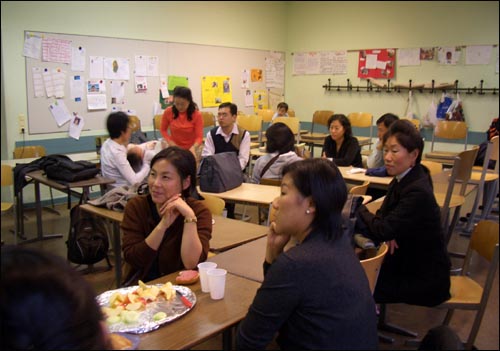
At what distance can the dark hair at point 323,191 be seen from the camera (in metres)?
1.47

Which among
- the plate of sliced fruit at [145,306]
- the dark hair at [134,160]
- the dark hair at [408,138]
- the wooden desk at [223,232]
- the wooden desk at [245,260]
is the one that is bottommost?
the wooden desk at [223,232]

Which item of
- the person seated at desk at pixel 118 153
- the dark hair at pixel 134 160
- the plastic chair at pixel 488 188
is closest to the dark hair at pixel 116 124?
the person seated at desk at pixel 118 153

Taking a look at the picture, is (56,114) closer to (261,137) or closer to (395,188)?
(261,137)

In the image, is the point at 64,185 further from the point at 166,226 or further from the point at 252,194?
the point at 166,226

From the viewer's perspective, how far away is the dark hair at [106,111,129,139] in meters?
3.87

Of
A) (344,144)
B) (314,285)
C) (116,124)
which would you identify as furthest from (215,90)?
(314,285)

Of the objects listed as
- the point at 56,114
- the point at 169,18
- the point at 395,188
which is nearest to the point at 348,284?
the point at 395,188

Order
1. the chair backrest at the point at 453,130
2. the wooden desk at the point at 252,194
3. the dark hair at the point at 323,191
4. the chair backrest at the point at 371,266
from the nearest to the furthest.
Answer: the dark hair at the point at 323,191 < the chair backrest at the point at 371,266 < the wooden desk at the point at 252,194 < the chair backrest at the point at 453,130

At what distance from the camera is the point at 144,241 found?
2.07 m

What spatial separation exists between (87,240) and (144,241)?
1251 mm

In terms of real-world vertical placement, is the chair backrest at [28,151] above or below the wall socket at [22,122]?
below

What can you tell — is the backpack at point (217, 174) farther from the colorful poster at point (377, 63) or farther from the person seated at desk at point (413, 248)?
the colorful poster at point (377, 63)

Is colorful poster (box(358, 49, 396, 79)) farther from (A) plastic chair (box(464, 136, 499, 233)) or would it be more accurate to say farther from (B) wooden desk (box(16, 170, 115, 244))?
(B) wooden desk (box(16, 170, 115, 244))

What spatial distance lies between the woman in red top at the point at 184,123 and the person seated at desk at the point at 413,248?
2.94 m
